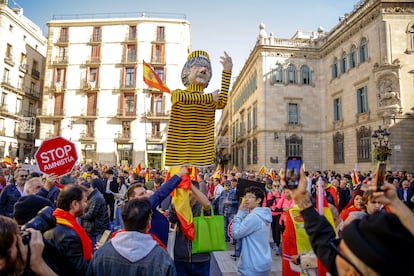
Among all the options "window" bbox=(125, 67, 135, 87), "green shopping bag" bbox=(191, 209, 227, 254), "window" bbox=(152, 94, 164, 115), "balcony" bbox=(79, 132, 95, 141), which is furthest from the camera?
"window" bbox=(125, 67, 135, 87)

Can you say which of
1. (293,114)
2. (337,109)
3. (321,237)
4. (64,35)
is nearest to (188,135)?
(321,237)

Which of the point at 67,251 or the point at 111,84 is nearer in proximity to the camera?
the point at 67,251

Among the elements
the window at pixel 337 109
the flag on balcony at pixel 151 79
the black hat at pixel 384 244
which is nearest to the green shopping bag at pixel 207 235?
the black hat at pixel 384 244

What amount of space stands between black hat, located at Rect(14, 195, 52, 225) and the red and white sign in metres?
2.16

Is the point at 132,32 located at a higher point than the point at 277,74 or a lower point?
higher

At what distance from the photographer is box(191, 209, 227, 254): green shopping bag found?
3.22m

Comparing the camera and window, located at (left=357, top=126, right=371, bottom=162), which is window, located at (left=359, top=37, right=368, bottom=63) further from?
the camera

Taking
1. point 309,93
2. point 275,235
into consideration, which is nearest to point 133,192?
point 275,235

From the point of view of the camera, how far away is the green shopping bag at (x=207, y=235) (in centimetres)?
322

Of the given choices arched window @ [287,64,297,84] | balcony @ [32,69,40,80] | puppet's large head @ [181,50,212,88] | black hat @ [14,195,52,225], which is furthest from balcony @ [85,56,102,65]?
black hat @ [14,195,52,225]

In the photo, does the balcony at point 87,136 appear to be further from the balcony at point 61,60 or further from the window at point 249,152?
the window at point 249,152

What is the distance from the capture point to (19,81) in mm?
34719

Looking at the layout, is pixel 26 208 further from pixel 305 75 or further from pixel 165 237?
pixel 305 75

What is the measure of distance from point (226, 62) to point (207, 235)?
6.59ft
